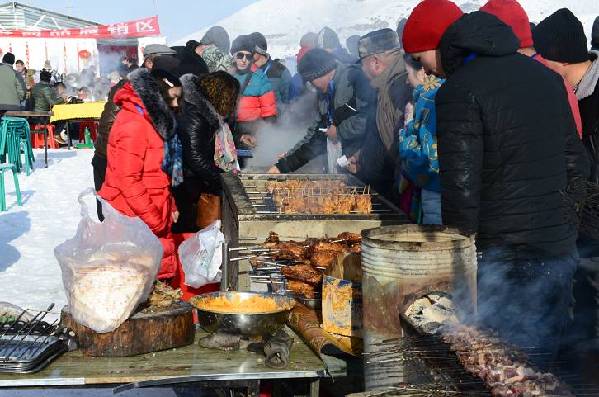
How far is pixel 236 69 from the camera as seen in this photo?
437 inches

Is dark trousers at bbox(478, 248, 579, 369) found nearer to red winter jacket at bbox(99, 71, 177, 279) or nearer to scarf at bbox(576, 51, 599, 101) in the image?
scarf at bbox(576, 51, 599, 101)

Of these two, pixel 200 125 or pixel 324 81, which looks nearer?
pixel 200 125

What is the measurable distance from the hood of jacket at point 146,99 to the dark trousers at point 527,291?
3.16 metres

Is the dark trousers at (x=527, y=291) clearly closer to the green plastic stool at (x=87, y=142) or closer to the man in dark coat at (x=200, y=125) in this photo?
the man in dark coat at (x=200, y=125)

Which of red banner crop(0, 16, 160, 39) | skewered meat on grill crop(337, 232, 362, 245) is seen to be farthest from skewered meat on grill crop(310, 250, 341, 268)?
red banner crop(0, 16, 160, 39)

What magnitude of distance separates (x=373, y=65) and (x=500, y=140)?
13.2 ft

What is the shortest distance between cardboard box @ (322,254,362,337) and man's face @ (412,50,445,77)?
0.97m

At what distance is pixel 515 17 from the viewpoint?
511 centimetres

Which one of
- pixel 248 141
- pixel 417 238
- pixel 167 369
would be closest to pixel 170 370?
pixel 167 369

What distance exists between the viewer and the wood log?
343 cm

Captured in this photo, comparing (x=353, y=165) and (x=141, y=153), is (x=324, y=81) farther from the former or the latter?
(x=141, y=153)

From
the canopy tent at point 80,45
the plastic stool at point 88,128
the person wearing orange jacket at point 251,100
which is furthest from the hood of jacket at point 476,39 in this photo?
the canopy tent at point 80,45

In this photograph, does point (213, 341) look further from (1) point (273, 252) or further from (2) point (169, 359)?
(1) point (273, 252)

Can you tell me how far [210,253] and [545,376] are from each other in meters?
4.61
